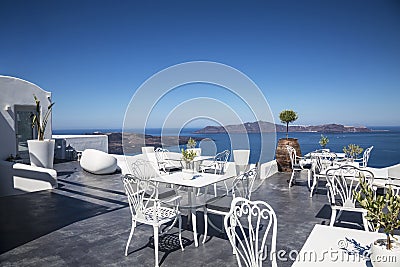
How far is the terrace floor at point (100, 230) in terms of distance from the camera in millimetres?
2750

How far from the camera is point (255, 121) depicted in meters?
9.89

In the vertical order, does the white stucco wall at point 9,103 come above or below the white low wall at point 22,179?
above

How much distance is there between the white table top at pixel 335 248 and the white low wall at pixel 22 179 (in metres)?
5.60

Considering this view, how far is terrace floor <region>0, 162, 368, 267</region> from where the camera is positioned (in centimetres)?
275

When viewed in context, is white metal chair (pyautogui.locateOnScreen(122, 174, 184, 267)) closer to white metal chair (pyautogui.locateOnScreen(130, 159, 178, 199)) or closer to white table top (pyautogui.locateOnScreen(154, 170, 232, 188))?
white table top (pyautogui.locateOnScreen(154, 170, 232, 188))

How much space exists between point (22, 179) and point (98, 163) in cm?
184

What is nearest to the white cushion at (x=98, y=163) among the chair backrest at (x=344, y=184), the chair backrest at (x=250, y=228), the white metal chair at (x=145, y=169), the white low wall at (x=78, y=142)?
the white metal chair at (x=145, y=169)

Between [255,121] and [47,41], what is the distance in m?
8.03

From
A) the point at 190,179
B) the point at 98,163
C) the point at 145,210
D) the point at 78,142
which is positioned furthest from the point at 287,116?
the point at 78,142

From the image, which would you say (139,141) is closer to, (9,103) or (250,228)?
(9,103)

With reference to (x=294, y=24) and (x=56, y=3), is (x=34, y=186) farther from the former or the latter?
(x=294, y=24)

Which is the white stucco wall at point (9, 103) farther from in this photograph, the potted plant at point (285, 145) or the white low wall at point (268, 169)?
the potted plant at point (285, 145)

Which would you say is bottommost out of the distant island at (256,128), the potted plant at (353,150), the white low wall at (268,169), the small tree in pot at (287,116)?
the white low wall at (268,169)

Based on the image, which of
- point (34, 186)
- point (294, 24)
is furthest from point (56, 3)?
point (294, 24)
